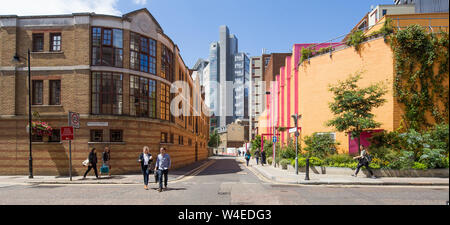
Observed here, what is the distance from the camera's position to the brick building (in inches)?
706

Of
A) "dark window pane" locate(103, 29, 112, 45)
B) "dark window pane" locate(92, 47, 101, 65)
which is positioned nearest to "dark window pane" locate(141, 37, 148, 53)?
"dark window pane" locate(103, 29, 112, 45)

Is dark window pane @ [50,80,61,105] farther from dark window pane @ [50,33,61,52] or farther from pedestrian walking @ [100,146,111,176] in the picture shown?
pedestrian walking @ [100,146,111,176]

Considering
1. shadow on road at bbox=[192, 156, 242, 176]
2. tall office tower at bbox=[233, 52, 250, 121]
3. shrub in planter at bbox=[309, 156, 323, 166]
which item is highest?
tall office tower at bbox=[233, 52, 250, 121]

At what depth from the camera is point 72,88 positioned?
18.0m

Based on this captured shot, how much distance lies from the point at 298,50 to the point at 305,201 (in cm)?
2233

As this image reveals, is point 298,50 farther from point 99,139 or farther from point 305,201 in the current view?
point 305,201

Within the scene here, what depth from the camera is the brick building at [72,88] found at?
58.9 ft

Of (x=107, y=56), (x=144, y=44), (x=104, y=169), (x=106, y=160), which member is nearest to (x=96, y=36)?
(x=107, y=56)

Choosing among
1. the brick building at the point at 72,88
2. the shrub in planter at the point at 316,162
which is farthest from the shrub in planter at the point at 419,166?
the brick building at the point at 72,88

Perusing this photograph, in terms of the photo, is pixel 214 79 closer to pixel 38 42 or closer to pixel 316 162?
pixel 38 42

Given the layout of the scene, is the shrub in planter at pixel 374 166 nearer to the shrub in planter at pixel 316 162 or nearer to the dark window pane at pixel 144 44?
the shrub in planter at pixel 316 162

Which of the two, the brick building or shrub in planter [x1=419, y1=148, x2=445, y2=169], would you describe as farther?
the brick building

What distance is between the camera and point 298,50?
28922 mm

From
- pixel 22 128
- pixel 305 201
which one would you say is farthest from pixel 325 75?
pixel 22 128
